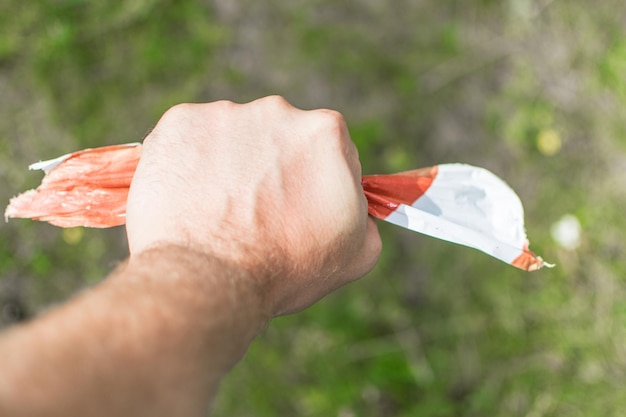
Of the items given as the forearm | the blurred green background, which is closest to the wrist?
the forearm

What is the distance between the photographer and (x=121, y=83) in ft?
8.09

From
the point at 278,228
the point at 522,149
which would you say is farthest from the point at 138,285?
the point at 522,149

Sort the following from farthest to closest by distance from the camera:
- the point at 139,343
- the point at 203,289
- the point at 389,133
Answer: the point at 389,133 < the point at 203,289 < the point at 139,343

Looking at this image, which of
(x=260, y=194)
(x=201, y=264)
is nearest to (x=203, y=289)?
(x=201, y=264)

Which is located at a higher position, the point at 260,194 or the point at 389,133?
the point at 260,194

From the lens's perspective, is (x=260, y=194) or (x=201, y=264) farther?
(x=260, y=194)

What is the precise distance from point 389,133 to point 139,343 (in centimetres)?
189

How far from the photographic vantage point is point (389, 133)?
8.09 feet

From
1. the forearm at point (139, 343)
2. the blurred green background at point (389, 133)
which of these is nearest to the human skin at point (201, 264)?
the forearm at point (139, 343)

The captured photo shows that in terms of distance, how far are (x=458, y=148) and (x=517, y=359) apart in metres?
0.95

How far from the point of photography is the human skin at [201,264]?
2.27ft

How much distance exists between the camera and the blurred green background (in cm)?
234

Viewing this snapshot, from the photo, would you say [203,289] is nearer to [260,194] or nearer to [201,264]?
[201,264]

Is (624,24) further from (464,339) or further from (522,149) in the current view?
(464,339)
